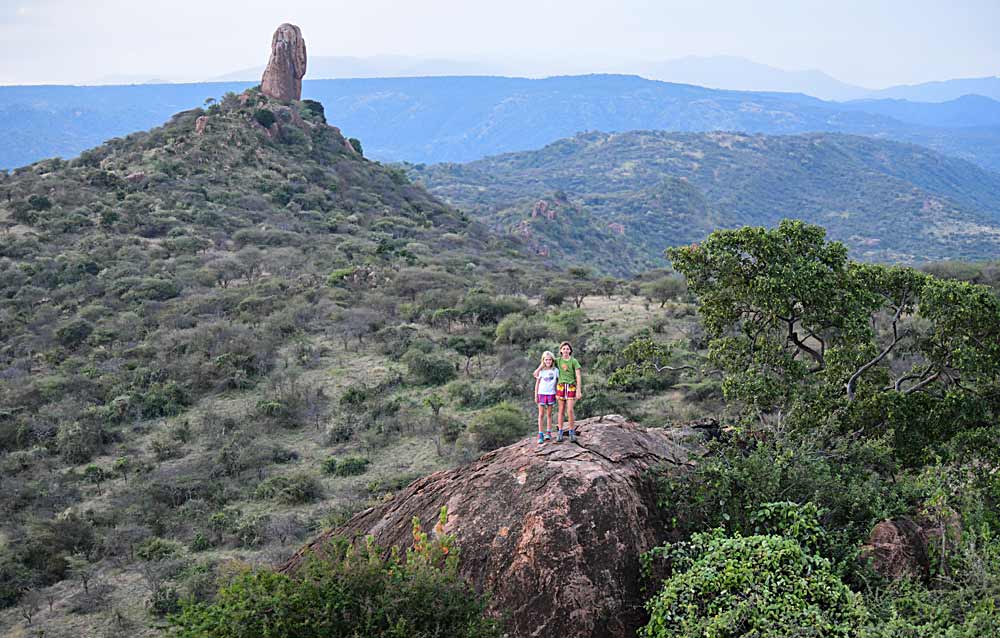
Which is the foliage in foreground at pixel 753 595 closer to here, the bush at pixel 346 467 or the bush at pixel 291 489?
the bush at pixel 291 489

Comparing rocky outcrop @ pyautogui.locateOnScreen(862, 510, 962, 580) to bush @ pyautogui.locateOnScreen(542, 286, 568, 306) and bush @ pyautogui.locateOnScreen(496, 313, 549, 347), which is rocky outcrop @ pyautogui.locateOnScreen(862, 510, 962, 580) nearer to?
bush @ pyautogui.locateOnScreen(496, 313, 549, 347)

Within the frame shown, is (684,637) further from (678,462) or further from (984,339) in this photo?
(984,339)

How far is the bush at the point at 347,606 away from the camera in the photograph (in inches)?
177

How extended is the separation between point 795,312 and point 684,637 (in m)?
6.00

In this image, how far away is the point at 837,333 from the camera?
10.1 metres

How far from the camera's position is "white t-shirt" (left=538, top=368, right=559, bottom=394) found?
25.2ft

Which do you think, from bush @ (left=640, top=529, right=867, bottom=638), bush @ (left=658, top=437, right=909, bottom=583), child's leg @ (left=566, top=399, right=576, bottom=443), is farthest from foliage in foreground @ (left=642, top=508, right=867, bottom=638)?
child's leg @ (left=566, top=399, right=576, bottom=443)

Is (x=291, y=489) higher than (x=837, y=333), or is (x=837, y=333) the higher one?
(x=837, y=333)

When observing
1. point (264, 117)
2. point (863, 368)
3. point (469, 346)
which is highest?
point (264, 117)

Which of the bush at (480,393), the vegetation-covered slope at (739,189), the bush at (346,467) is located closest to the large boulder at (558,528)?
the bush at (346,467)

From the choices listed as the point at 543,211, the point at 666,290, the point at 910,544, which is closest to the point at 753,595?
the point at 910,544

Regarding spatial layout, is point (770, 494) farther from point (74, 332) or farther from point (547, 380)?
point (74, 332)

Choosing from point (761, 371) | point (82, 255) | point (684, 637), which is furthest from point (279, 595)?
point (82, 255)

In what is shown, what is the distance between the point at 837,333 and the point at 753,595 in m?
6.15
